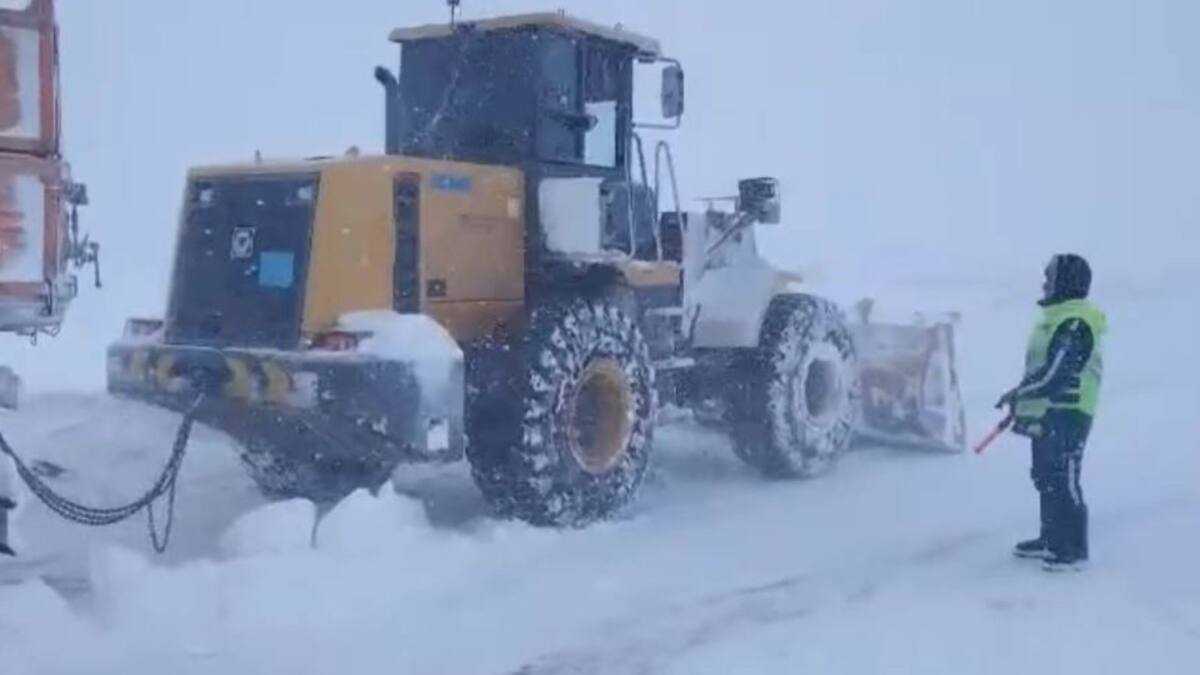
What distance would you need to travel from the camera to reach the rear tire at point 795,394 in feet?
29.2

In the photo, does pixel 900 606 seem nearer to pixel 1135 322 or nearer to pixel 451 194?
pixel 451 194

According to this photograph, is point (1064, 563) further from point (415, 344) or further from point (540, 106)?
point (540, 106)

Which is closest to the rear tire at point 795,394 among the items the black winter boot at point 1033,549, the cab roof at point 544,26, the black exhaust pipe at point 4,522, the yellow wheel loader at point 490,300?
the yellow wheel loader at point 490,300

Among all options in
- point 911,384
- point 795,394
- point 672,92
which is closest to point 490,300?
point 672,92

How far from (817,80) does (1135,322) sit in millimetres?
19049

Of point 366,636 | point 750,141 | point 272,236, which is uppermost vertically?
point 750,141

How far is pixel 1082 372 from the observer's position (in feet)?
21.0

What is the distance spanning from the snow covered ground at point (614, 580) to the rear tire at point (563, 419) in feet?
0.58

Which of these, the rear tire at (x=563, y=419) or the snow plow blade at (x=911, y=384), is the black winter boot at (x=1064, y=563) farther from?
the snow plow blade at (x=911, y=384)

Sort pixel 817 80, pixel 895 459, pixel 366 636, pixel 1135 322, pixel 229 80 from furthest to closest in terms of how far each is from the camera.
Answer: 1. pixel 817 80
2. pixel 229 80
3. pixel 1135 322
4. pixel 895 459
5. pixel 366 636

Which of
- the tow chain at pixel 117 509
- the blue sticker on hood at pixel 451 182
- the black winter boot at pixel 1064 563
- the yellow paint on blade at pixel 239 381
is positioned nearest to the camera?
the tow chain at pixel 117 509

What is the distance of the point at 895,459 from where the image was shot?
977cm

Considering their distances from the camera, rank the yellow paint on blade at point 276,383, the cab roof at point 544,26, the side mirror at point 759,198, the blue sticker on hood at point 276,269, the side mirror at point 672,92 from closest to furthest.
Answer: the yellow paint on blade at point 276,383, the blue sticker on hood at point 276,269, the cab roof at point 544,26, the side mirror at point 672,92, the side mirror at point 759,198

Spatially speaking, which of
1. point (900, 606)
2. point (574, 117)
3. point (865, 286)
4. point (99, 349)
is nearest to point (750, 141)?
point (865, 286)
